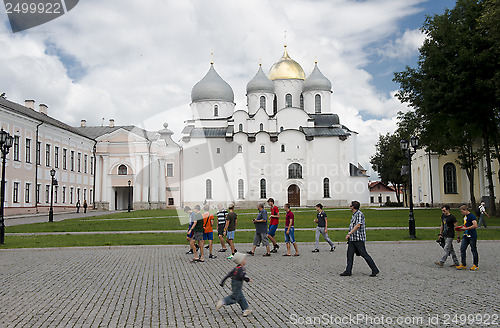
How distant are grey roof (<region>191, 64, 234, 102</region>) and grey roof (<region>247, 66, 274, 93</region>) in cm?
371

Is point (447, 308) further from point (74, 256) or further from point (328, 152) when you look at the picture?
point (328, 152)

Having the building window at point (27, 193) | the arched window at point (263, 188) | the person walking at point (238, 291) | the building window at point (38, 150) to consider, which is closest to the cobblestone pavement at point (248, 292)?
the person walking at point (238, 291)

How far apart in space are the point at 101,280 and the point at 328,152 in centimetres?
6139

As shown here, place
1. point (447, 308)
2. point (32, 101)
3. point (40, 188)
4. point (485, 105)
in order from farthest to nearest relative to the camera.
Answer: point (32, 101) → point (40, 188) → point (485, 105) → point (447, 308)

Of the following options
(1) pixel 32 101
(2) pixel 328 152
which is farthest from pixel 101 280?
(2) pixel 328 152

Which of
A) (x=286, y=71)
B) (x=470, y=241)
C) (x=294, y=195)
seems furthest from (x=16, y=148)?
(x=286, y=71)

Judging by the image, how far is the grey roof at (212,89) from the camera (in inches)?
3019

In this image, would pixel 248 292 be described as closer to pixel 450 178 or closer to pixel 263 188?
pixel 450 178

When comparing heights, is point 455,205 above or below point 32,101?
below

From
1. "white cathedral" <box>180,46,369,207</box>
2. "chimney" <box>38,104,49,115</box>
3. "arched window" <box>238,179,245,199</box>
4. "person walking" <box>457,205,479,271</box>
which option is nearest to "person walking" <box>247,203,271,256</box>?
"person walking" <box>457,205,479,271</box>

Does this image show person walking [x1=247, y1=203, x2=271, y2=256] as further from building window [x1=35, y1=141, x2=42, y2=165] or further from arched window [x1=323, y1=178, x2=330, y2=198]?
arched window [x1=323, y1=178, x2=330, y2=198]

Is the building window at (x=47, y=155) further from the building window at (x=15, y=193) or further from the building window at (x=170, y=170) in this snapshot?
the building window at (x=170, y=170)

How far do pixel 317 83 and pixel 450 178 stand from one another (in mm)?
26308

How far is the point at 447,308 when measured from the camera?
807cm
